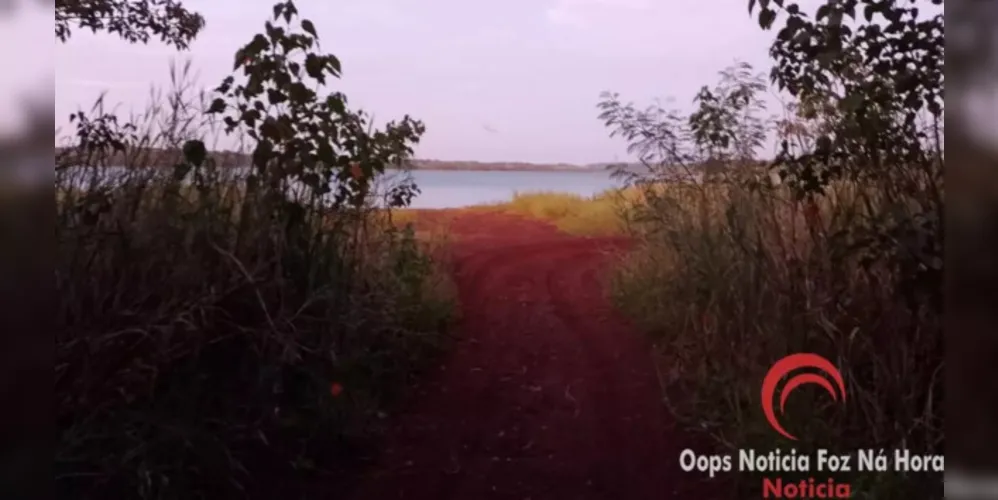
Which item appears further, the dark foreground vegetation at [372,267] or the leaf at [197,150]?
the leaf at [197,150]

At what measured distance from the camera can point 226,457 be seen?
238cm

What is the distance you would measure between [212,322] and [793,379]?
1.30m

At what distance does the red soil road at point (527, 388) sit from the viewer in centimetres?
244

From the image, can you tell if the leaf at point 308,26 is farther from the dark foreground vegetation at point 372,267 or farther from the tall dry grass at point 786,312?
the tall dry grass at point 786,312

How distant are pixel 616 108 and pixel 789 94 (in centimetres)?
39

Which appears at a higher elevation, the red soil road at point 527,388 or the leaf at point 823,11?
the leaf at point 823,11

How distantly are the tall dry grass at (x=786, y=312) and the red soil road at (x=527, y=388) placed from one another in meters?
0.08

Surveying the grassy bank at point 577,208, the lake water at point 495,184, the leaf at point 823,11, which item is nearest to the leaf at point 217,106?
the lake water at point 495,184

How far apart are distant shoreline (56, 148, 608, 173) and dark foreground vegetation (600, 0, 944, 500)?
0.15m

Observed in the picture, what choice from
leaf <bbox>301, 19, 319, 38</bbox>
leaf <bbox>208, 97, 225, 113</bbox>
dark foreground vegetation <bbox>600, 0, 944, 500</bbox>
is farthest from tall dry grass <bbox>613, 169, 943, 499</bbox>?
leaf <bbox>208, 97, 225, 113</bbox>

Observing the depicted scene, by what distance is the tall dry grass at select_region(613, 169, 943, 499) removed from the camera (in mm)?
2355

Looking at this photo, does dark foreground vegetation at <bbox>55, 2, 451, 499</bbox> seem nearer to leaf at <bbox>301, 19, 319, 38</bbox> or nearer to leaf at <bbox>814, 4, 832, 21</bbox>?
leaf at <bbox>301, 19, 319, 38</bbox>

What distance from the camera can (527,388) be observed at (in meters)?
2.49

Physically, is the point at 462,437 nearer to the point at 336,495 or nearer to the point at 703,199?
the point at 336,495
